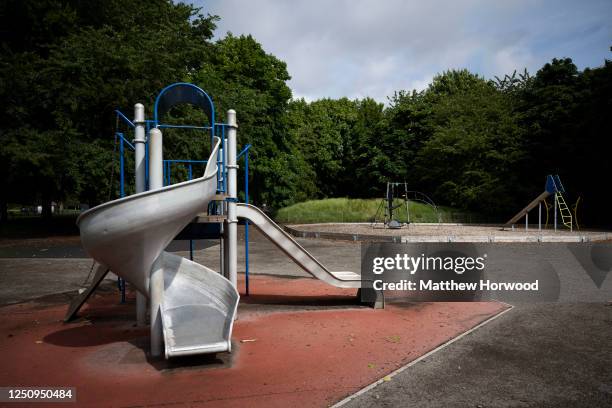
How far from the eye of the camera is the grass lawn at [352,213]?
1362 inches

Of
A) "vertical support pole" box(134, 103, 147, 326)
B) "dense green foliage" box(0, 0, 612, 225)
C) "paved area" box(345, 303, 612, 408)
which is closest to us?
"paved area" box(345, 303, 612, 408)

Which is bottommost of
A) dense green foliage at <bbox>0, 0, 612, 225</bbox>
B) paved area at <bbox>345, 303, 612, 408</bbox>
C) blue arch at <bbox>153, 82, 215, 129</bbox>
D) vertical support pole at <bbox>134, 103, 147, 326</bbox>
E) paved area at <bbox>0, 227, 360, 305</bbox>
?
paved area at <bbox>345, 303, 612, 408</bbox>

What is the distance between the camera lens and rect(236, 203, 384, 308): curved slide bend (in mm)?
7883

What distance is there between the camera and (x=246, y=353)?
571cm

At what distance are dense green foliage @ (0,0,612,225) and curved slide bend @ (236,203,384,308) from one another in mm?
5790

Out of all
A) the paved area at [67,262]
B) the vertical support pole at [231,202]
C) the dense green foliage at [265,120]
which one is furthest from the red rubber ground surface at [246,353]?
the dense green foliage at [265,120]

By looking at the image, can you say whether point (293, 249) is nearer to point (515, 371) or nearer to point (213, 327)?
point (213, 327)

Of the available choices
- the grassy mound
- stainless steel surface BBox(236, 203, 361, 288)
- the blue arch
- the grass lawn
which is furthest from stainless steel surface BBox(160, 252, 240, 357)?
the grassy mound

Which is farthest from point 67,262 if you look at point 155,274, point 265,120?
point 265,120

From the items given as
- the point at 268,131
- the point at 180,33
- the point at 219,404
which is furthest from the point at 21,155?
the point at 219,404

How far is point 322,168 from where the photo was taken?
52625 mm

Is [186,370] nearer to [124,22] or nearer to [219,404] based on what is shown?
[219,404]

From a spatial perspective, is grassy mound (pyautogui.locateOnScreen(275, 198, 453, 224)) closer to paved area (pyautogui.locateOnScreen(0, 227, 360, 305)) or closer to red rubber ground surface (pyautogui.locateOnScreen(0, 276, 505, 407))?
paved area (pyautogui.locateOnScreen(0, 227, 360, 305))

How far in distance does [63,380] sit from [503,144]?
36.7 meters
